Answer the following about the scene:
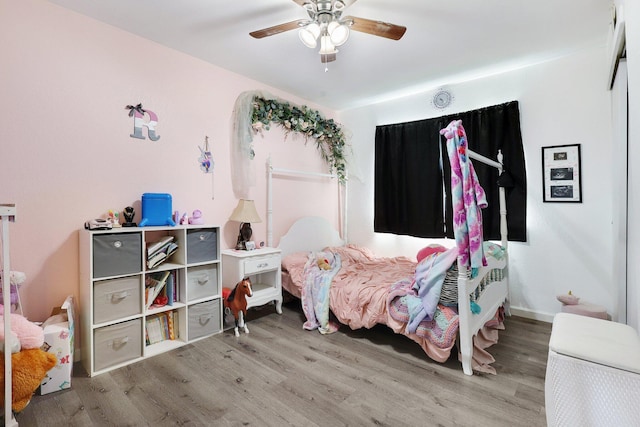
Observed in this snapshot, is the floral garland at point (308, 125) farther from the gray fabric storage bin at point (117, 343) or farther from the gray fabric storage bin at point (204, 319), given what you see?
the gray fabric storage bin at point (117, 343)

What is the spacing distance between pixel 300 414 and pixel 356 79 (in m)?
3.11

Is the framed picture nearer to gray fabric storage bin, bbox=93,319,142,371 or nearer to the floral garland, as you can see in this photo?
the floral garland

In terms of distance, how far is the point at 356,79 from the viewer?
3.29 meters

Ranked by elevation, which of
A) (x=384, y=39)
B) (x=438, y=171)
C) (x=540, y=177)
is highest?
(x=384, y=39)

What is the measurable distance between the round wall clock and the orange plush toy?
4.07 metres

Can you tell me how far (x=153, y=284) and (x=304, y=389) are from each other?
4.78 feet

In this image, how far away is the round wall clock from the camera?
3445 millimetres

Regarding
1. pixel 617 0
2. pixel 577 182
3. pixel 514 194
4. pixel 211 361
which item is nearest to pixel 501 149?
pixel 514 194

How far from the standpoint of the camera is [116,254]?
6.78 ft

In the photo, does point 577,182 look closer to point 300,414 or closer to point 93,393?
point 300,414

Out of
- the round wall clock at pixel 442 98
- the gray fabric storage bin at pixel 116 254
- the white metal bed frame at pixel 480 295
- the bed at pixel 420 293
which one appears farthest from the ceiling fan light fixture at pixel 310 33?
the round wall clock at pixel 442 98

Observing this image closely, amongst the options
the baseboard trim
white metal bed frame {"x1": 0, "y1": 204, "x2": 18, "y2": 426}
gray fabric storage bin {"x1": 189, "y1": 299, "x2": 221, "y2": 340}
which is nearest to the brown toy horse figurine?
gray fabric storage bin {"x1": 189, "y1": 299, "x2": 221, "y2": 340}

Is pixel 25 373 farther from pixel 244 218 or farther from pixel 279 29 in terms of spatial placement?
pixel 279 29

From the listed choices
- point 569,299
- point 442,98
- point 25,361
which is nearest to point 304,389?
point 25,361
